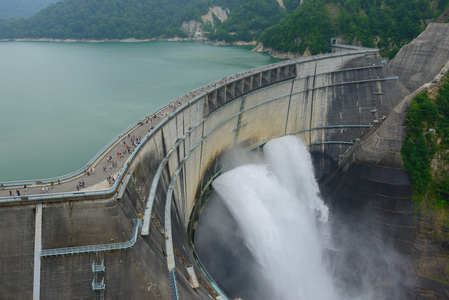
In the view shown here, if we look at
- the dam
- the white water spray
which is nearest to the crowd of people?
the dam

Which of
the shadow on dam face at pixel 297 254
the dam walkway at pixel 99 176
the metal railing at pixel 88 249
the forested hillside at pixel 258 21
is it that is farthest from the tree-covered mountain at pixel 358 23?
the metal railing at pixel 88 249

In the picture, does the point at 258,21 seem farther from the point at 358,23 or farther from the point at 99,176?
the point at 99,176

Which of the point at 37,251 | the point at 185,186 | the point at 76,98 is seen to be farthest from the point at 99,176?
the point at 76,98

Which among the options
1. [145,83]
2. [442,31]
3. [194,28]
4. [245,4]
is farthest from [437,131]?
[194,28]

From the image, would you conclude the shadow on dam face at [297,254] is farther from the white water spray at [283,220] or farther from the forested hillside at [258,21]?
the forested hillside at [258,21]

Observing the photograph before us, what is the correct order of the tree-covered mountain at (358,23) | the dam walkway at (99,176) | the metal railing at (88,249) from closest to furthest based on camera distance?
1. the metal railing at (88,249)
2. the dam walkway at (99,176)
3. the tree-covered mountain at (358,23)

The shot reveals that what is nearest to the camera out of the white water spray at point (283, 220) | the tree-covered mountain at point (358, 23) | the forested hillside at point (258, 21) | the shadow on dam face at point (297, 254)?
the shadow on dam face at point (297, 254)

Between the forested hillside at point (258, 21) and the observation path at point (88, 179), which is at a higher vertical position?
the forested hillside at point (258, 21)

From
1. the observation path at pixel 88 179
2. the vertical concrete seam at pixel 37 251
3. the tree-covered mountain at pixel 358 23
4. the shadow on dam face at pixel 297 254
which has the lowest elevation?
the shadow on dam face at pixel 297 254
